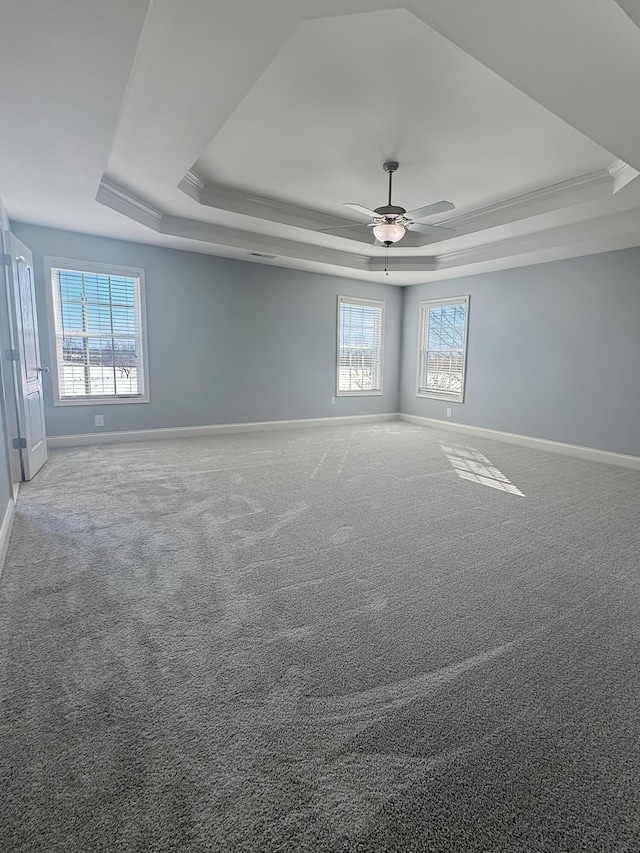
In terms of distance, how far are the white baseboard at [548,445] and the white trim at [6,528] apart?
5.81 metres

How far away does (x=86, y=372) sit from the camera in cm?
532

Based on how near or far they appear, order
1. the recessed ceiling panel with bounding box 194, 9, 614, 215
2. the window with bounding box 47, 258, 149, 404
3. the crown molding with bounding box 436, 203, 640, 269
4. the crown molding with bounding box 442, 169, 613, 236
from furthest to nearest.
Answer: the window with bounding box 47, 258, 149, 404
the crown molding with bounding box 436, 203, 640, 269
the crown molding with bounding box 442, 169, 613, 236
the recessed ceiling panel with bounding box 194, 9, 614, 215

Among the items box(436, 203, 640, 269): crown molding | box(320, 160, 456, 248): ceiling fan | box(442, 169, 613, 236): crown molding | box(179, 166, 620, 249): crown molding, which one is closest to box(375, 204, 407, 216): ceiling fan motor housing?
box(320, 160, 456, 248): ceiling fan

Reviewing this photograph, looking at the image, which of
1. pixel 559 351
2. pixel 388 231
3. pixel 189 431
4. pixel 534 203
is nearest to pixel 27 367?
pixel 189 431

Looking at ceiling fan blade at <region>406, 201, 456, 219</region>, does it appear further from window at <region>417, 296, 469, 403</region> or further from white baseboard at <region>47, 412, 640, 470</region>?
white baseboard at <region>47, 412, 640, 470</region>

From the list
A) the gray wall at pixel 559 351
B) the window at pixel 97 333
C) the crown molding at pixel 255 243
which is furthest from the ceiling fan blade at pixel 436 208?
the window at pixel 97 333

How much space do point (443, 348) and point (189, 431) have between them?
4365 mm

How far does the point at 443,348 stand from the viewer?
7.24 m

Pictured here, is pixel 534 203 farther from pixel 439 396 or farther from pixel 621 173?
pixel 439 396

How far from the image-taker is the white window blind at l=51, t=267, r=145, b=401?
5117 millimetres

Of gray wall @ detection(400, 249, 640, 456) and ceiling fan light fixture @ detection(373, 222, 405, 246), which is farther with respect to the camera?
gray wall @ detection(400, 249, 640, 456)

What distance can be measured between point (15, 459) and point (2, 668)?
274cm

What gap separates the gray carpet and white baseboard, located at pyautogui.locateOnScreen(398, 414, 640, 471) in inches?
79.6

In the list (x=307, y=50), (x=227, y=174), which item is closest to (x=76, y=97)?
(x=307, y=50)
